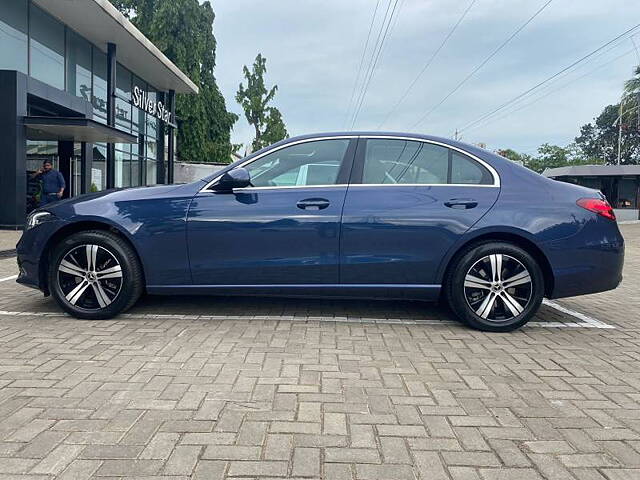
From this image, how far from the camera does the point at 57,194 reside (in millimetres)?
10664

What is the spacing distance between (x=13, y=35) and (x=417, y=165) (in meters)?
13.4

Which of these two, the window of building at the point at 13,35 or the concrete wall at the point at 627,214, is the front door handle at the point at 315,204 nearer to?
the window of building at the point at 13,35

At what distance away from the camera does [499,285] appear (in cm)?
430

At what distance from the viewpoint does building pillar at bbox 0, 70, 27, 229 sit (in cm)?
1240

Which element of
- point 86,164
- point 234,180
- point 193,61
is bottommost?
point 234,180

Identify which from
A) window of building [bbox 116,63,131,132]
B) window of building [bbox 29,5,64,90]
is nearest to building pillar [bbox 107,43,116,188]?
window of building [bbox 116,63,131,132]

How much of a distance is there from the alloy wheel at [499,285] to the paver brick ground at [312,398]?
24 centimetres

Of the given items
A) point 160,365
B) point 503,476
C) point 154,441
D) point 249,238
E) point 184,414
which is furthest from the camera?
point 249,238

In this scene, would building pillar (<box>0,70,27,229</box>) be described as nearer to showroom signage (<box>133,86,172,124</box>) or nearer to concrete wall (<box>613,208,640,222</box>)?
showroom signage (<box>133,86,172,124</box>)

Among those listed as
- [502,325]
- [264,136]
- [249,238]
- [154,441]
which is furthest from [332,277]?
[264,136]

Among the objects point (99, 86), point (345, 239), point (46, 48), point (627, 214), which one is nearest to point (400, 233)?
point (345, 239)

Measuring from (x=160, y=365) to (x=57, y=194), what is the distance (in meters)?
8.61

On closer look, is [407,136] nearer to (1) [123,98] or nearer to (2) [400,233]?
(2) [400,233]

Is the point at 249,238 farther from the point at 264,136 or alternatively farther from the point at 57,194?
the point at 264,136
